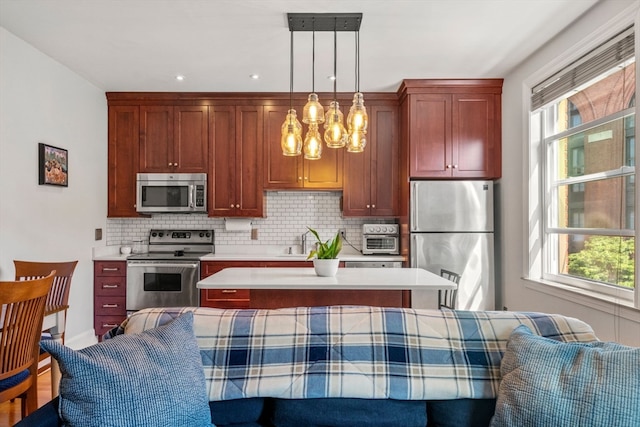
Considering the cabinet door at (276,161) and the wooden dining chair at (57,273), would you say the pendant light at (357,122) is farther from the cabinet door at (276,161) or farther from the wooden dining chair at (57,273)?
the wooden dining chair at (57,273)

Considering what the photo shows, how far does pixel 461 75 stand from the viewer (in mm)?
3840

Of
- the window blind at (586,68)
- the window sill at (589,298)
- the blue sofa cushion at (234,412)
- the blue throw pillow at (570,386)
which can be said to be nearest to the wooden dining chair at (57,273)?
the blue sofa cushion at (234,412)

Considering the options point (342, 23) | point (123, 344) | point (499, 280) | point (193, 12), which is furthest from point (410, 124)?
point (123, 344)

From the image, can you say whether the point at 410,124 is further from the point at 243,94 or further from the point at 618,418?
the point at 618,418

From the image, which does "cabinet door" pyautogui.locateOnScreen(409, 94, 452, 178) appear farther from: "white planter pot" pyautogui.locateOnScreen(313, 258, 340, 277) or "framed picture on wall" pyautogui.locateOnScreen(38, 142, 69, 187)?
"framed picture on wall" pyautogui.locateOnScreen(38, 142, 69, 187)

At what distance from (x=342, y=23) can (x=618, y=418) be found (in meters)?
2.60

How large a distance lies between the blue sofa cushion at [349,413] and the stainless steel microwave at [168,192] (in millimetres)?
3294

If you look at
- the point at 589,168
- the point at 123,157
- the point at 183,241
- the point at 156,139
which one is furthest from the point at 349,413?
the point at 123,157

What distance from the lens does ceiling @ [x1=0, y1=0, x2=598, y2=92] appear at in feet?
8.44

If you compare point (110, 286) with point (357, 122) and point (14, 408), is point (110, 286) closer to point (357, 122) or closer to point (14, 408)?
point (14, 408)

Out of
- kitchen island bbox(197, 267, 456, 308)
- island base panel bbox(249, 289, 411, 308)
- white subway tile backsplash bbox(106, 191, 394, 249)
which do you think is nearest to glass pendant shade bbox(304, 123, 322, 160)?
kitchen island bbox(197, 267, 456, 308)

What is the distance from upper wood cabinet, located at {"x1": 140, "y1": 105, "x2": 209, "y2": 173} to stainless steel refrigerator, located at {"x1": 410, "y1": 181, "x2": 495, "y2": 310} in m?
2.46

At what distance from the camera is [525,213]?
3.46 meters

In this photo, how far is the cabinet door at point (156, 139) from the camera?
14.4 ft
